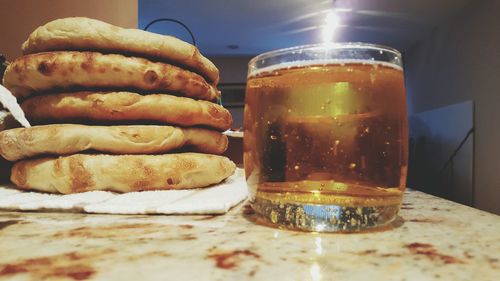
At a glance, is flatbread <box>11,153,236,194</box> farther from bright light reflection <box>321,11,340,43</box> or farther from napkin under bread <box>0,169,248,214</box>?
bright light reflection <box>321,11,340,43</box>

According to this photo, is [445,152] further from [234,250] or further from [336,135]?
[234,250]

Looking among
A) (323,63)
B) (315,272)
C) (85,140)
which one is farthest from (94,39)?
(315,272)

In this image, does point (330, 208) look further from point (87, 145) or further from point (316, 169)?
point (87, 145)

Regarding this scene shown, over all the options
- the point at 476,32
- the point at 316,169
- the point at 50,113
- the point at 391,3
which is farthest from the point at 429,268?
the point at 476,32

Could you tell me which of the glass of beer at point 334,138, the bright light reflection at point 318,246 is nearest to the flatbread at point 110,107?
the glass of beer at point 334,138

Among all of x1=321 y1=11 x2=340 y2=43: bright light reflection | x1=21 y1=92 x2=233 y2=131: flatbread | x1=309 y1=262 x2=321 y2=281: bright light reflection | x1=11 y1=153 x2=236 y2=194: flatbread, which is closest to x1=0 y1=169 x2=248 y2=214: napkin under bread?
x1=11 y1=153 x2=236 y2=194: flatbread

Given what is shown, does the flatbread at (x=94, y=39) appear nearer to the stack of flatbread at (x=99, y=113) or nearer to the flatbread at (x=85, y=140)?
the stack of flatbread at (x=99, y=113)
